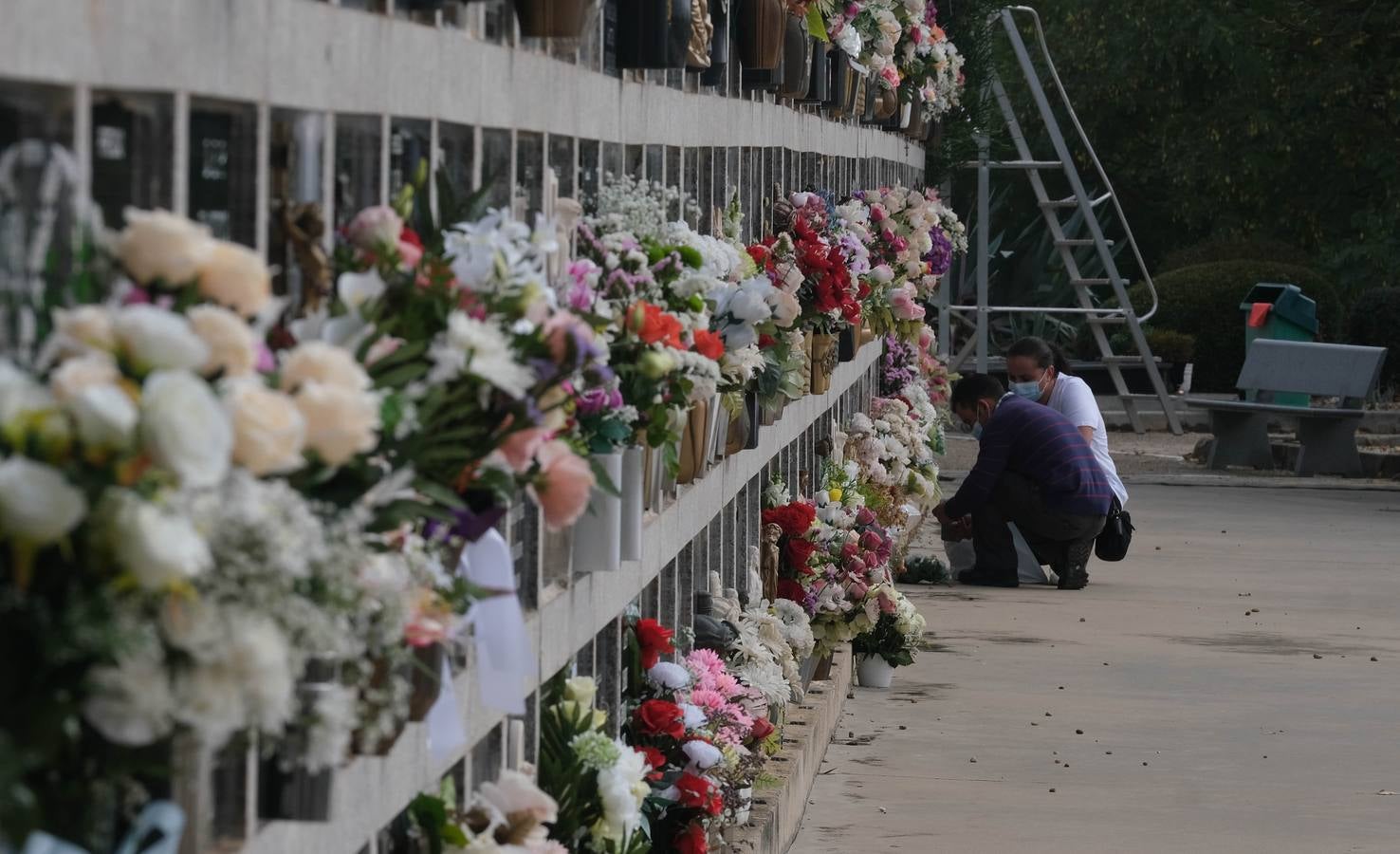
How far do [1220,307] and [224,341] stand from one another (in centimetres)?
2476

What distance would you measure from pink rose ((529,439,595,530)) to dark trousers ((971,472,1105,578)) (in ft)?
29.8

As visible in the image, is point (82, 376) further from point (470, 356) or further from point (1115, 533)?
point (1115, 533)

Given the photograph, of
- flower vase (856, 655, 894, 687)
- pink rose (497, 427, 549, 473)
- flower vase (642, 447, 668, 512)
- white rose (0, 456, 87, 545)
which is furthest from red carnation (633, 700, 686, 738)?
flower vase (856, 655, 894, 687)

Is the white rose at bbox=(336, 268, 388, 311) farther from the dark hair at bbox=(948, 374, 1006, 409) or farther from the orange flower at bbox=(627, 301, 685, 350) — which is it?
the dark hair at bbox=(948, 374, 1006, 409)

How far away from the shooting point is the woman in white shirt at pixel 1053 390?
11.9m

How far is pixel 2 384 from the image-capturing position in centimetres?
155

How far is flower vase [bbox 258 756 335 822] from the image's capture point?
2.27m

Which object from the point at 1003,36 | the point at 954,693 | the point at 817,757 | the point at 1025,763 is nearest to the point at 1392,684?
the point at 954,693

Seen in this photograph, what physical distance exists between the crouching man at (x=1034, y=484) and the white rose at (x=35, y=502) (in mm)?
10054

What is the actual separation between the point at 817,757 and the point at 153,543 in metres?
5.93

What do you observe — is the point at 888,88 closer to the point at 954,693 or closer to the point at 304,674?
the point at 954,693

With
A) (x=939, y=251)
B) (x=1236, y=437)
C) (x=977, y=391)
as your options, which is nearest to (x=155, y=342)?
(x=939, y=251)

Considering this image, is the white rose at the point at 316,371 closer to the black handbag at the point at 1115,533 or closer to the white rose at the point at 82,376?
the white rose at the point at 82,376

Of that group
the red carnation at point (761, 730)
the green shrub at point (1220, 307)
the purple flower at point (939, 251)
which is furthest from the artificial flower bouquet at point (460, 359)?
the green shrub at point (1220, 307)
